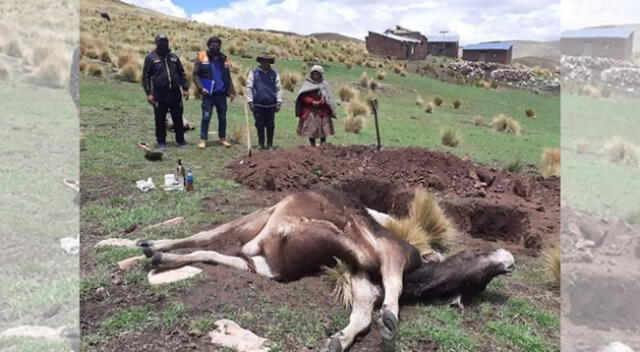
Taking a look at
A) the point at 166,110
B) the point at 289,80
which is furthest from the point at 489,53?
the point at 166,110

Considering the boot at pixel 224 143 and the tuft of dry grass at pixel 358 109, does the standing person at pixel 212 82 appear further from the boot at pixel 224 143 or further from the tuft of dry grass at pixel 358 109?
the tuft of dry grass at pixel 358 109

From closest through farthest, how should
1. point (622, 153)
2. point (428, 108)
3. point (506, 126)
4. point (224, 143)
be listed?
point (224, 143), point (622, 153), point (506, 126), point (428, 108)

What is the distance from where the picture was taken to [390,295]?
4.80 metres

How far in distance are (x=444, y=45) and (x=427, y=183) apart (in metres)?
70.1

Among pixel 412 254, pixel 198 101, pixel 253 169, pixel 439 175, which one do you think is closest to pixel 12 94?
pixel 198 101

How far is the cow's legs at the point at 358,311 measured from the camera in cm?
442

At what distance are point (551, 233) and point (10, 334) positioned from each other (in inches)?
252

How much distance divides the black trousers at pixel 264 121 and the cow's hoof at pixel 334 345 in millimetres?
8235

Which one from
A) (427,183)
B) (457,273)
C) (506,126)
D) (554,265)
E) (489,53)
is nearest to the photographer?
(457,273)

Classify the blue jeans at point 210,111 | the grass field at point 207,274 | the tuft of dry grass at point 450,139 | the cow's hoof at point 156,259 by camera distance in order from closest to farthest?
the grass field at point 207,274, the cow's hoof at point 156,259, the blue jeans at point 210,111, the tuft of dry grass at point 450,139

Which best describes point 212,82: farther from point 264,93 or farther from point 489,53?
point 489,53

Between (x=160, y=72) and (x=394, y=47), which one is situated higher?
(x=394, y=47)

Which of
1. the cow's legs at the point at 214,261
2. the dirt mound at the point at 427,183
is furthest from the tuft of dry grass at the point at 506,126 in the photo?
the cow's legs at the point at 214,261

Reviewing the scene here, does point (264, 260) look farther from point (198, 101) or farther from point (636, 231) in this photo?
point (198, 101)
